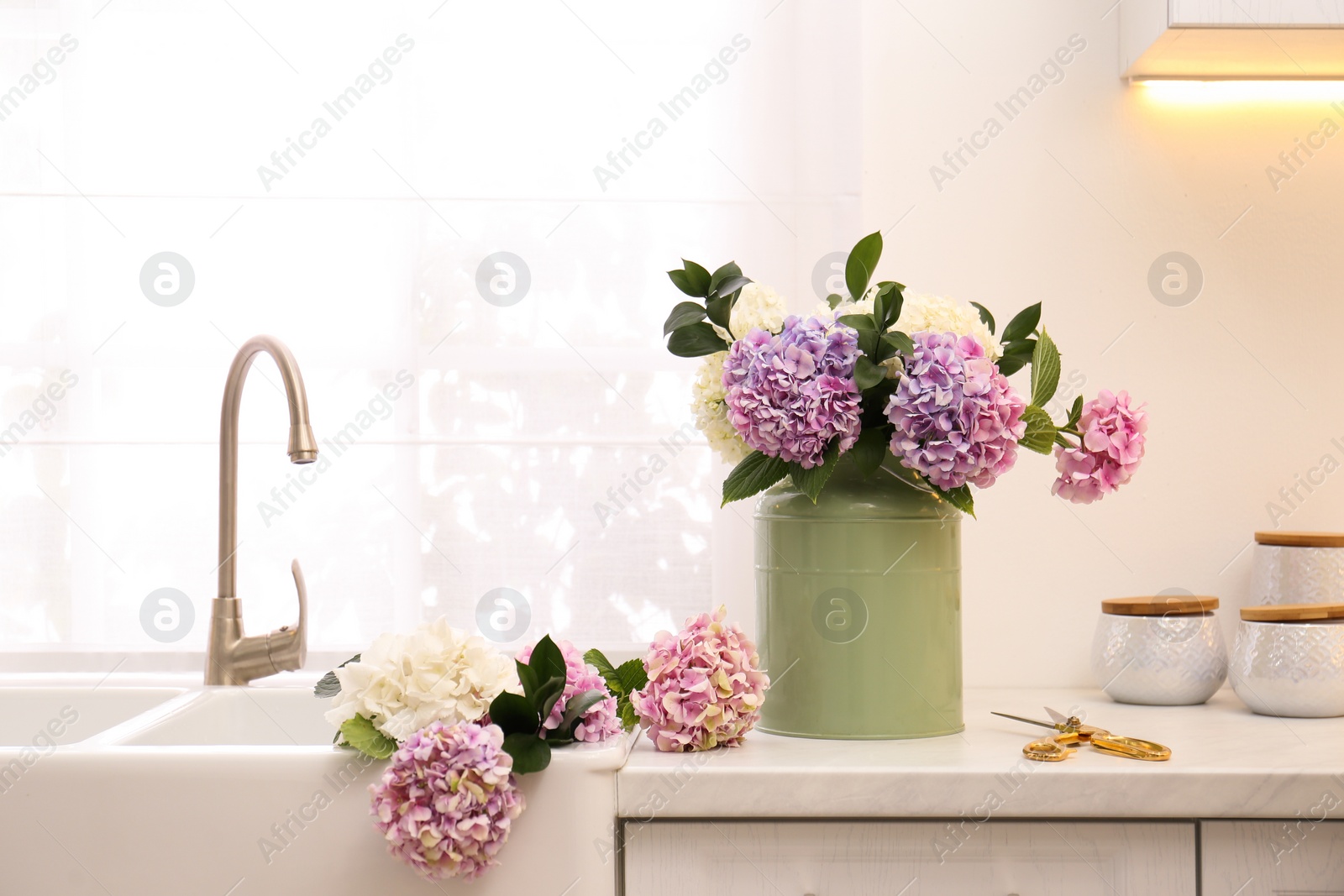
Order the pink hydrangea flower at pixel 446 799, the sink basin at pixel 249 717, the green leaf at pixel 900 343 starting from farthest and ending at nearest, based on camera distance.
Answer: the sink basin at pixel 249 717 < the green leaf at pixel 900 343 < the pink hydrangea flower at pixel 446 799

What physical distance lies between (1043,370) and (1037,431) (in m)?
0.05

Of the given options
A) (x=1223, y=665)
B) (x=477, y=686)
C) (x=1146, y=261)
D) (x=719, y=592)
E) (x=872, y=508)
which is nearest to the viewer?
(x=477, y=686)

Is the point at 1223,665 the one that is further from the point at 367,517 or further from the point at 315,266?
the point at 315,266

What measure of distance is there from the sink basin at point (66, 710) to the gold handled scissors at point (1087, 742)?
2.97 feet

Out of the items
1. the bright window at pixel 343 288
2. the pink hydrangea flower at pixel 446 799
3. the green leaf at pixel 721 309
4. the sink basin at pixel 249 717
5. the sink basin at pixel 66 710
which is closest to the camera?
the pink hydrangea flower at pixel 446 799

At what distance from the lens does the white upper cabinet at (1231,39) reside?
42.1 inches

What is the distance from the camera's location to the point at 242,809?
0.78 metres

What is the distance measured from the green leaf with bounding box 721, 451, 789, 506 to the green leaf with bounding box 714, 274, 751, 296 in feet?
0.49

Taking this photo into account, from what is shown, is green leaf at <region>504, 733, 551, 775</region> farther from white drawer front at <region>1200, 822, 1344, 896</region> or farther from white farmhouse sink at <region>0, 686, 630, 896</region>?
white drawer front at <region>1200, 822, 1344, 896</region>

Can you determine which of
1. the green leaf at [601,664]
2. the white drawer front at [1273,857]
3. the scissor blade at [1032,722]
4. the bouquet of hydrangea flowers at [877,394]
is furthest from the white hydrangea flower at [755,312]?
the white drawer front at [1273,857]

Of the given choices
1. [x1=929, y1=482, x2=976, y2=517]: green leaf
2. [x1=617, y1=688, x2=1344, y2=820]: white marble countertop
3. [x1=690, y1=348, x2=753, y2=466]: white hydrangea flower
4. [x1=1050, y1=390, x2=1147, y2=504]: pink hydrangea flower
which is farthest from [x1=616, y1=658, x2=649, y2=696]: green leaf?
[x1=1050, y1=390, x2=1147, y2=504]: pink hydrangea flower

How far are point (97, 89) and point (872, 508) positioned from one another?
1216 mm

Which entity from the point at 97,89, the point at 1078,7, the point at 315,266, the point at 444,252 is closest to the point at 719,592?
the point at 444,252

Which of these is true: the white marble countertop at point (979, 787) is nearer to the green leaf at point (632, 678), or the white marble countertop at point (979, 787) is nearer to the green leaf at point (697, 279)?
the green leaf at point (632, 678)
